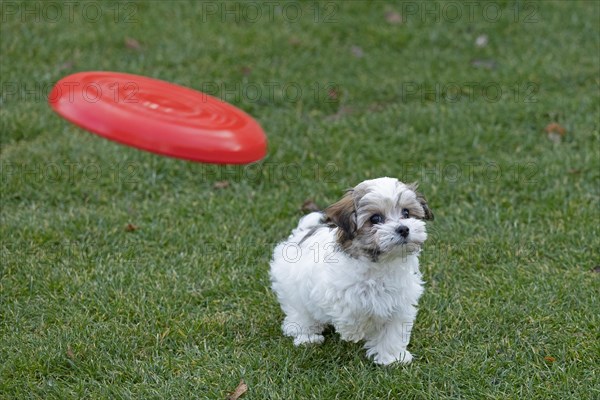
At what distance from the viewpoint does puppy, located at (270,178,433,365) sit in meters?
4.36

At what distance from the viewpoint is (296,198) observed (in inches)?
274

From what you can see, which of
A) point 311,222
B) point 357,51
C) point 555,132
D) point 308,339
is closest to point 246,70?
point 357,51

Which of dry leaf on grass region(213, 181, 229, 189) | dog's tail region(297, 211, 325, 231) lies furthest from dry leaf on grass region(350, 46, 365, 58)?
dog's tail region(297, 211, 325, 231)

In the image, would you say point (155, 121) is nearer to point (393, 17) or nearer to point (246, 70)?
point (246, 70)

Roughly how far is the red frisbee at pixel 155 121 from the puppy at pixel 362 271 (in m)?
0.87

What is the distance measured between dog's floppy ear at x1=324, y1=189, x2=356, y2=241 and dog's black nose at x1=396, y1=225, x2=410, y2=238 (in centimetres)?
26

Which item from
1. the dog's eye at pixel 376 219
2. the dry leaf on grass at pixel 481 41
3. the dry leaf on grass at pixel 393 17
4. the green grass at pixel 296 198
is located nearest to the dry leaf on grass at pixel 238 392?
the green grass at pixel 296 198

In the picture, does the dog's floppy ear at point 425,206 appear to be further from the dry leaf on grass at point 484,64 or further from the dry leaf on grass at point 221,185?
the dry leaf on grass at point 484,64

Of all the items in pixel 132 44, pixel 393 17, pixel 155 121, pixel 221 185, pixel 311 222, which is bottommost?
pixel 221 185

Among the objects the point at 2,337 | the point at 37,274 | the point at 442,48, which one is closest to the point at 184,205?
the point at 37,274

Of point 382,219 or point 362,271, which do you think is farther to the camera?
point 362,271

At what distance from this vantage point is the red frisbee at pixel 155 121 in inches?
209

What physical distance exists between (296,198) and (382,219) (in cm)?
260

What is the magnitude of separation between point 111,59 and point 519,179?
470 cm
